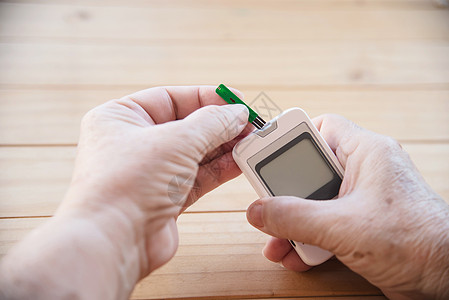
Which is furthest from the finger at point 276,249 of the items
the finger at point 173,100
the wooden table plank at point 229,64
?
the wooden table plank at point 229,64

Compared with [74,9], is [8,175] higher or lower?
lower

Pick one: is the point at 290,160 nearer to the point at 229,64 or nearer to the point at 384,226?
the point at 384,226

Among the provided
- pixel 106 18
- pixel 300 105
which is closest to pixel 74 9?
pixel 106 18

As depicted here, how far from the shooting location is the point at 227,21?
34.7 inches

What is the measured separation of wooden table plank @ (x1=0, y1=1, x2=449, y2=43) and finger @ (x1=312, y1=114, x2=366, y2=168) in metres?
0.30

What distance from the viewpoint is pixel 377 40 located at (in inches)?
34.4

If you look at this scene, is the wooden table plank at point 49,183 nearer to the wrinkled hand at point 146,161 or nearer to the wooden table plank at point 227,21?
the wrinkled hand at point 146,161

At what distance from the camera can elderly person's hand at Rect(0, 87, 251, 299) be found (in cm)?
38

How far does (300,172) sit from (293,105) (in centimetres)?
21

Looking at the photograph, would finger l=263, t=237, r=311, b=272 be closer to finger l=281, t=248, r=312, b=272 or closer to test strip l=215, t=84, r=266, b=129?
finger l=281, t=248, r=312, b=272

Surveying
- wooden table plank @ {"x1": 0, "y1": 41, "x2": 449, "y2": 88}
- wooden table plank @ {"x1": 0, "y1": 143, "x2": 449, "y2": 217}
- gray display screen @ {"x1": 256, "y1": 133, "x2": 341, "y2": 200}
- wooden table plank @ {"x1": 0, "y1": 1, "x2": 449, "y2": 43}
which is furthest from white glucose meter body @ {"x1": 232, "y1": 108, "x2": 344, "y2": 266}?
wooden table plank @ {"x1": 0, "y1": 1, "x2": 449, "y2": 43}

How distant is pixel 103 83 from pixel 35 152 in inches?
7.2

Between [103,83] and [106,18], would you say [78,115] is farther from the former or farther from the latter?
[106,18]

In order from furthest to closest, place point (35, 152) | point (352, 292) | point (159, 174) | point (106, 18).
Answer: point (106, 18)
point (35, 152)
point (352, 292)
point (159, 174)
